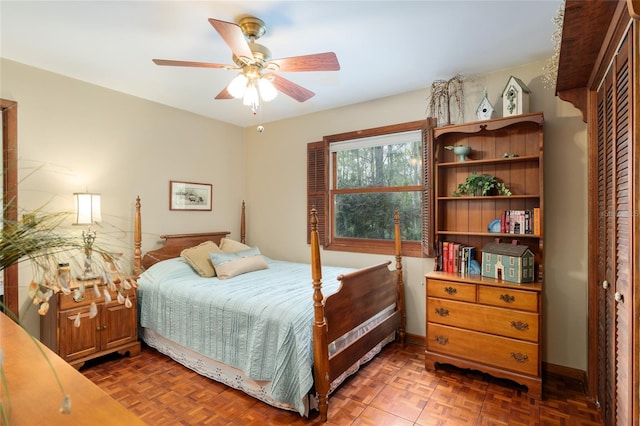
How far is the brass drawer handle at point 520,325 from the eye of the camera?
8.04ft

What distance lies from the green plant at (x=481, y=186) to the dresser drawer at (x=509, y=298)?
0.81 meters

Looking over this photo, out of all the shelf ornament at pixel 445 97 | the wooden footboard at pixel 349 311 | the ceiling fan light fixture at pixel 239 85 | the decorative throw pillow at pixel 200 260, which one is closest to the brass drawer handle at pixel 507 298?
the wooden footboard at pixel 349 311

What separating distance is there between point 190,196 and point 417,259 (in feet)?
8.97

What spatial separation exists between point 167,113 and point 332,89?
1.96m

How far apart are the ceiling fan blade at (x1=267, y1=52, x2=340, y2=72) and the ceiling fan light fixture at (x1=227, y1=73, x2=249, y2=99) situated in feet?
0.79

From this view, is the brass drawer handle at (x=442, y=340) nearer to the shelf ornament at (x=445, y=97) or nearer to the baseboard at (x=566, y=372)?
the baseboard at (x=566, y=372)

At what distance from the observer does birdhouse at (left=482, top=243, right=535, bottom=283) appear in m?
2.58

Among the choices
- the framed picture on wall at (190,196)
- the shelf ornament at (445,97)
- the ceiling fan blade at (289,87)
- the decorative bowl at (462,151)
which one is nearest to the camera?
the ceiling fan blade at (289,87)

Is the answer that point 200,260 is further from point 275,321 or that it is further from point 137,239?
point 275,321

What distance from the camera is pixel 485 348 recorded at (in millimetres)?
2600

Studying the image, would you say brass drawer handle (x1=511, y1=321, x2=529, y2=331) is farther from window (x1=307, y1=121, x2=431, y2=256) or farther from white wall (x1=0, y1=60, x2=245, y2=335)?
white wall (x1=0, y1=60, x2=245, y2=335)

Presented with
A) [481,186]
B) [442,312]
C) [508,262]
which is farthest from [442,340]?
[481,186]

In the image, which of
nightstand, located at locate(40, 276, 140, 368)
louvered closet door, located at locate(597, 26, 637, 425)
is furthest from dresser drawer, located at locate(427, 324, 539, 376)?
nightstand, located at locate(40, 276, 140, 368)

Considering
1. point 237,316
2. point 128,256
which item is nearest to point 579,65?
point 237,316
